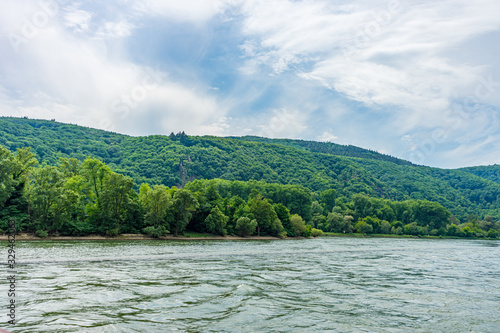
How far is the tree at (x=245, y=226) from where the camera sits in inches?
4230

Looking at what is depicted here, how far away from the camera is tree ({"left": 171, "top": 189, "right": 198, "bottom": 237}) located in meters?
94.7

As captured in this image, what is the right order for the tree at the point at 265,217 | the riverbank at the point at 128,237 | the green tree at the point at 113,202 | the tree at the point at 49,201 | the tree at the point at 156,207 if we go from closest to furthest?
1. the riverbank at the point at 128,237
2. the tree at the point at 49,201
3. the green tree at the point at 113,202
4. the tree at the point at 156,207
5. the tree at the point at 265,217

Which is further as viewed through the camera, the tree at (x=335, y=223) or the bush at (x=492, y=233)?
the bush at (x=492, y=233)

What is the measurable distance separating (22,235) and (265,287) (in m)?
62.5

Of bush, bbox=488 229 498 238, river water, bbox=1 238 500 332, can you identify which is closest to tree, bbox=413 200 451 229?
bush, bbox=488 229 498 238

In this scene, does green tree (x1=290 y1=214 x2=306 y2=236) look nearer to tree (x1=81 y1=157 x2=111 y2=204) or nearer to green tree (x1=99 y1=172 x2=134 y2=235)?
green tree (x1=99 y1=172 x2=134 y2=235)

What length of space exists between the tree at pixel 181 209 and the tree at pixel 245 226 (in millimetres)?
16288

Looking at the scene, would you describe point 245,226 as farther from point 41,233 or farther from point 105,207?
point 41,233

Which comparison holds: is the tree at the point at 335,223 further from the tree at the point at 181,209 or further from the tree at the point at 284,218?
the tree at the point at 181,209

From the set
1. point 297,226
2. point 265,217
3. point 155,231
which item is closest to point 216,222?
point 265,217

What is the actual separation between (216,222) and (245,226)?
9776 millimetres

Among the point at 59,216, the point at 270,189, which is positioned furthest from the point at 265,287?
the point at 270,189

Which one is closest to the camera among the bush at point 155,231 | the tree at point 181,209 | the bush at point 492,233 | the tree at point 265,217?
the bush at point 155,231

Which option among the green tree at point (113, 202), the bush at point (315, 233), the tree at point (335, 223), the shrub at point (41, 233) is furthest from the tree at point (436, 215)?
the shrub at point (41, 233)
